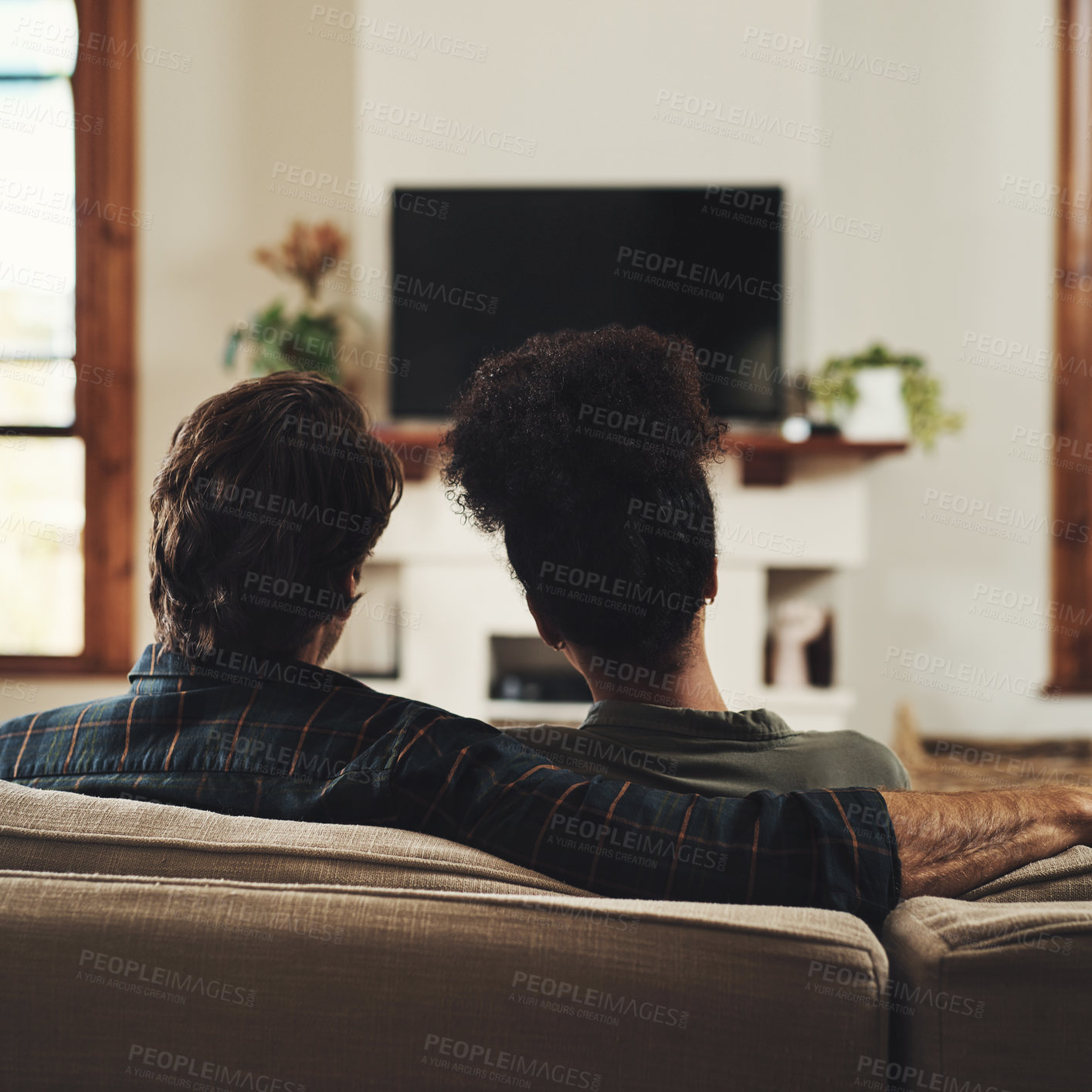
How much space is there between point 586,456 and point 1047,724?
2982 mm

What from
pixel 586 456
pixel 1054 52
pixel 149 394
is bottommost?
pixel 586 456

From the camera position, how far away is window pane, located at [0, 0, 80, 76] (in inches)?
135

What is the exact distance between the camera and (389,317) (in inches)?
125

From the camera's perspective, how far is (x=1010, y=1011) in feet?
1.95

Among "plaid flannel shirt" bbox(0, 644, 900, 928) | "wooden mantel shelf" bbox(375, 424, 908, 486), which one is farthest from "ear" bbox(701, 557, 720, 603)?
"wooden mantel shelf" bbox(375, 424, 908, 486)

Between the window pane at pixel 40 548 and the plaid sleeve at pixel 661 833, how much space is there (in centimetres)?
315

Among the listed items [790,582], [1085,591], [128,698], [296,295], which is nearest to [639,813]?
[128,698]

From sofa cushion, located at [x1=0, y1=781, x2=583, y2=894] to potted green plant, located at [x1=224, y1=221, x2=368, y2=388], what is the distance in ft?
7.99

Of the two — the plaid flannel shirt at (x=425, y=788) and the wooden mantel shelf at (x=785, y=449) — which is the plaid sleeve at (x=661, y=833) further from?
the wooden mantel shelf at (x=785, y=449)

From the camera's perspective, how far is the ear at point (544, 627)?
1.00 metres

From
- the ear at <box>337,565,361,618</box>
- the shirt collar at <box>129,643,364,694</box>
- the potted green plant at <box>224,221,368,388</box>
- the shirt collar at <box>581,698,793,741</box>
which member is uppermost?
the potted green plant at <box>224,221,368,388</box>

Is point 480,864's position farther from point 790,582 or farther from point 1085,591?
point 1085,591

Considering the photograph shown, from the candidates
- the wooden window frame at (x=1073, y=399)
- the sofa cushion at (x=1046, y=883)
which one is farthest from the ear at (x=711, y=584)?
the wooden window frame at (x=1073, y=399)

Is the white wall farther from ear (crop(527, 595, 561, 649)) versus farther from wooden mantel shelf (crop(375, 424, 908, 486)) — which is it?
ear (crop(527, 595, 561, 649))
